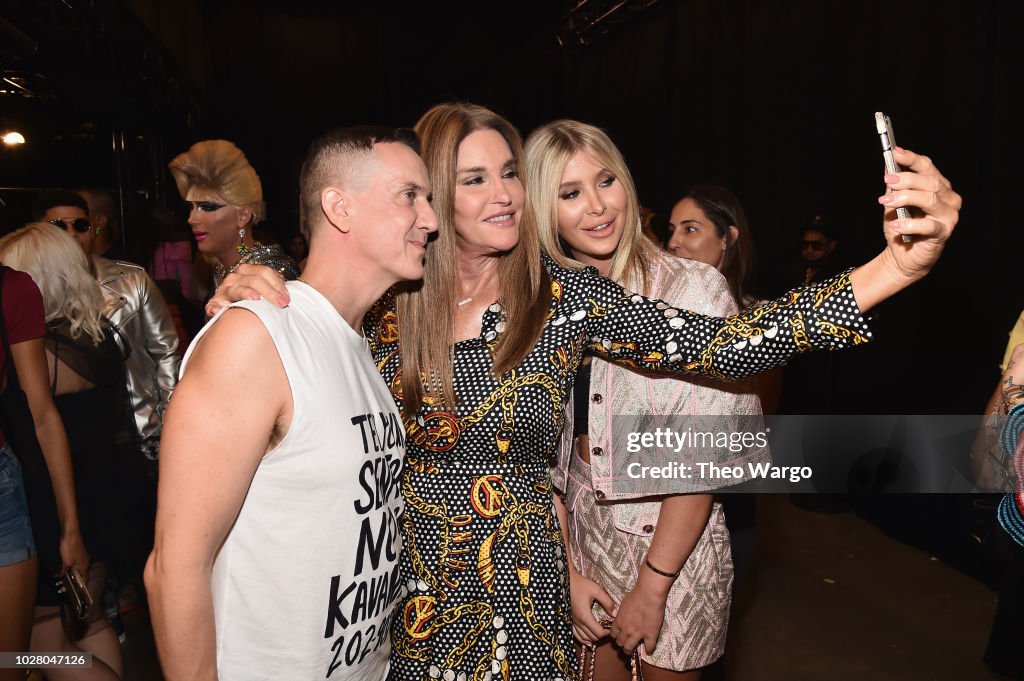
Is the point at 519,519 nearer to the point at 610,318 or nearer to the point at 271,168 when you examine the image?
A: the point at 610,318

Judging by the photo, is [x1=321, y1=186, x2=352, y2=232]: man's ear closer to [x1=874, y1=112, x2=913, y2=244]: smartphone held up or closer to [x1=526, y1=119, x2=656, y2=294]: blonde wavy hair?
[x1=526, y1=119, x2=656, y2=294]: blonde wavy hair

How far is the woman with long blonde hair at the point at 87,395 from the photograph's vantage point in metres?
2.62

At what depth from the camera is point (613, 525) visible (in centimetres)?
186

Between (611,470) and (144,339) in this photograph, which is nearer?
(611,470)

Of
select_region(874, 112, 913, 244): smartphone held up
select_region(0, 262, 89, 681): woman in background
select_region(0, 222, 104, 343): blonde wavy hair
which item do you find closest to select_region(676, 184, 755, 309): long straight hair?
select_region(874, 112, 913, 244): smartphone held up

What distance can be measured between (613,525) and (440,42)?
11.5 m

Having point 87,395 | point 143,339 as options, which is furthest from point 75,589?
point 143,339

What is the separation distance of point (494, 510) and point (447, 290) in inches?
19.4

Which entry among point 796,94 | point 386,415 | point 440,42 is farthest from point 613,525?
point 440,42

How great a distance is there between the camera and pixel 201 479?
3.50 feet

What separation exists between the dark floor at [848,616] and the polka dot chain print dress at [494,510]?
2.14 m

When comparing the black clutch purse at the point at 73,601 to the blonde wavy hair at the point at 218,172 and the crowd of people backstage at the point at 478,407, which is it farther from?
the blonde wavy hair at the point at 218,172

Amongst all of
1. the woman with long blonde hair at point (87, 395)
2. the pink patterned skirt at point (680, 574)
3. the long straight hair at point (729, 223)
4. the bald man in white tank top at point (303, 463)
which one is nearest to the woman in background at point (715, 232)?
the long straight hair at point (729, 223)

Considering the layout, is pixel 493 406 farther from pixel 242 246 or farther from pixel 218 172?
pixel 218 172
